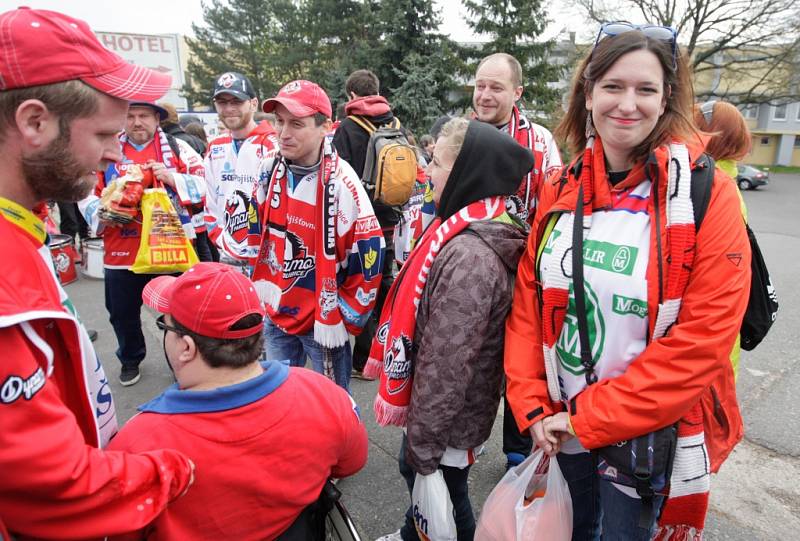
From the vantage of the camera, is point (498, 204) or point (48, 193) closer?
point (48, 193)

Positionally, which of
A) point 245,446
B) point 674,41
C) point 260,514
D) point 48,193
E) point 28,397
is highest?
point 674,41

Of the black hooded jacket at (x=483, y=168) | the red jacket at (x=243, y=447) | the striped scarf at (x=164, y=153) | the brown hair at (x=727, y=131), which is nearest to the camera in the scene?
the red jacket at (x=243, y=447)

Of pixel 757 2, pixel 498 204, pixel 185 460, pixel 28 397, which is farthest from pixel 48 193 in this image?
pixel 757 2

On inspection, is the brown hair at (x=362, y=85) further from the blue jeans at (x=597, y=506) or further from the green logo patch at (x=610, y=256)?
the blue jeans at (x=597, y=506)

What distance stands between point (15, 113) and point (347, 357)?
2.21 m

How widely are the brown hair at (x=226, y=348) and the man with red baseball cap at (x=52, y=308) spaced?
297mm

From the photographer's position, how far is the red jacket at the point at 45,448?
0.95m

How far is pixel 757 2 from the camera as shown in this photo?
75.4 feet

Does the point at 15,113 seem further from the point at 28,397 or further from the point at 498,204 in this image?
the point at 498,204

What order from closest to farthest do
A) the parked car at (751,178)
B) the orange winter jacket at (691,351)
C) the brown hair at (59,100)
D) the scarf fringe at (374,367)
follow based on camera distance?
the brown hair at (59,100), the orange winter jacket at (691,351), the scarf fringe at (374,367), the parked car at (751,178)

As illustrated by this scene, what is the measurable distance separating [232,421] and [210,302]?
14.2 inches

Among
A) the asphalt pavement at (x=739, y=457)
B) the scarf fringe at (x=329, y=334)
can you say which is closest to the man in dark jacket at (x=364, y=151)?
the asphalt pavement at (x=739, y=457)

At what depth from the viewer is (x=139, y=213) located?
3.64m

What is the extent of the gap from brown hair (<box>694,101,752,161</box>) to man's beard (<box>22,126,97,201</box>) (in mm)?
2945
